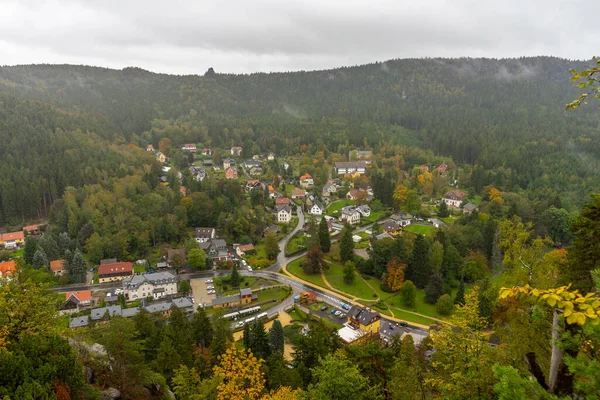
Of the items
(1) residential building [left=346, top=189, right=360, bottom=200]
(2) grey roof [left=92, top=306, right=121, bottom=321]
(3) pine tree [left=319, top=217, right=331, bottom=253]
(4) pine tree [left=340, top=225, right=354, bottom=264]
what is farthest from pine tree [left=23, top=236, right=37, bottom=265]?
(1) residential building [left=346, top=189, right=360, bottom=200]

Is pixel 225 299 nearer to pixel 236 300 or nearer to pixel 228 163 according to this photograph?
pixel 236 300

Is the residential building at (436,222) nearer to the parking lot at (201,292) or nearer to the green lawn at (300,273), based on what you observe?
the green lawn at (300,273)

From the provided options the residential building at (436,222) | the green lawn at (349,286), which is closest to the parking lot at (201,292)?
the green lawn at (349,286)

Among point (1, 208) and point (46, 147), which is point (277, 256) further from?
point (46, 147)

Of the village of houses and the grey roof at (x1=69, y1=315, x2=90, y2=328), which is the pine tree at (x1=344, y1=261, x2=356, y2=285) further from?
the grey roof at (x1=69, y1=315, x2=90, y2=328)

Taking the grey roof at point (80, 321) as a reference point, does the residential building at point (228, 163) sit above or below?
above
